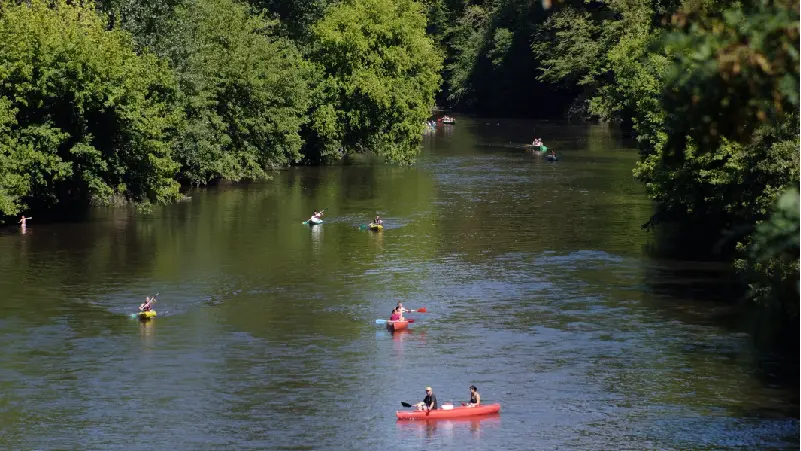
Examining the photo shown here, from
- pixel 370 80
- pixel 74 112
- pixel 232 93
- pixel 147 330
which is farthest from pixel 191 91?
pixel 147 330

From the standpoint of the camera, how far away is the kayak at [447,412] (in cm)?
3850

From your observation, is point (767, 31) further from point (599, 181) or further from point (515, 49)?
point (515, 49)

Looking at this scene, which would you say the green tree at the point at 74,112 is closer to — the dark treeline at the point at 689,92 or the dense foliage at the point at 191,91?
the dense foliage at the point at 191,91

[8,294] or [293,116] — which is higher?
[293,116]

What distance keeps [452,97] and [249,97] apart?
8550 centimetres

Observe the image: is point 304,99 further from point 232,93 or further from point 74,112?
point 74,112

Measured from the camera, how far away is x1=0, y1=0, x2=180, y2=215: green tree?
6738 centimetres

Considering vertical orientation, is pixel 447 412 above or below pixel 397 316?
below

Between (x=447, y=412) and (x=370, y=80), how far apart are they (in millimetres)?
61654

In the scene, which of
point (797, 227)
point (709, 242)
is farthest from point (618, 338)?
point (797, 227)

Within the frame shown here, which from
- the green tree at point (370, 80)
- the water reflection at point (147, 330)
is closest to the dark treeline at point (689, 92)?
the green tree at point (370, 80)

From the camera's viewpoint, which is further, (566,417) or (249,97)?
(249,97)

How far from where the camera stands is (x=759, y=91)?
1309 centimetres

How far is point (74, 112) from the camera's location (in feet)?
230
